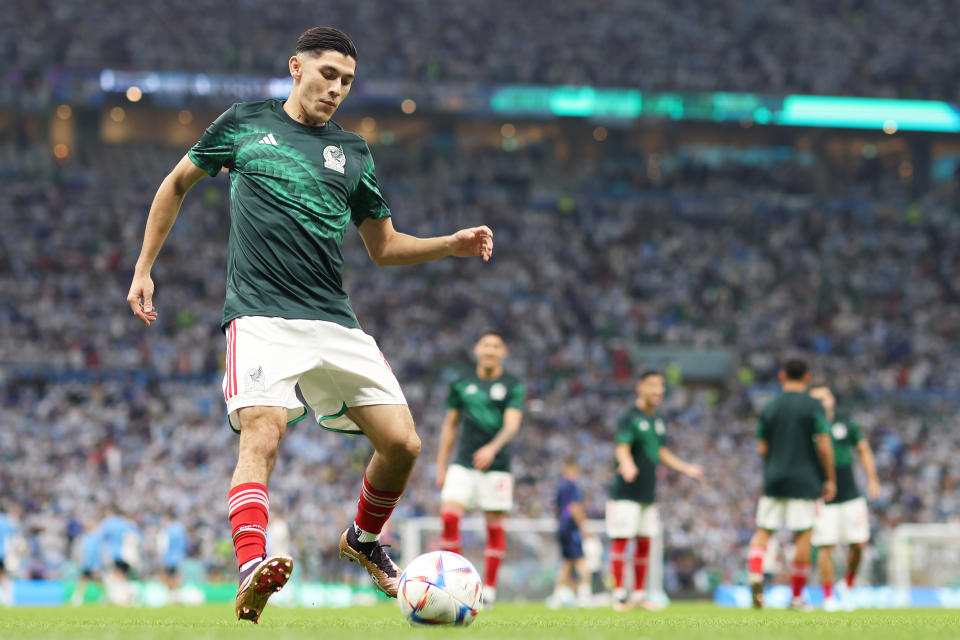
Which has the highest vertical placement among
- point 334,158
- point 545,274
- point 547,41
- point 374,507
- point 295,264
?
point 547,41

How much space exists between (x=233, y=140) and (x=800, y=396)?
636cm

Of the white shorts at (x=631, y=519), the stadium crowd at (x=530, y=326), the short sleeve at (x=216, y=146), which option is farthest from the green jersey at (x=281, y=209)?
the stadium crowd at (x=530, y=326)

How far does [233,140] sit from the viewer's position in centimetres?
534

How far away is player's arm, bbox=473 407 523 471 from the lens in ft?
A: 31.2

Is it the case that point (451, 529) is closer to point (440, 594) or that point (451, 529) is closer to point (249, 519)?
point (440, 594)

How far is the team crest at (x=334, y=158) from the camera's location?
5.39 m

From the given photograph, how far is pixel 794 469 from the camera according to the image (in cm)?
1008

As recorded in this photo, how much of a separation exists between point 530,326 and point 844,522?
699 inches

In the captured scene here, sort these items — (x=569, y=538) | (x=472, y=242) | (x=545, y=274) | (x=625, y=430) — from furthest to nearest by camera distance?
(x=545, y=274), (x=569, y=538), (x=625, y=430), (x=472, y=242)

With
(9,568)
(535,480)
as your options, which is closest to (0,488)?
(9,568)

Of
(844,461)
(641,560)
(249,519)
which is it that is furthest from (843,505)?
(249,519)

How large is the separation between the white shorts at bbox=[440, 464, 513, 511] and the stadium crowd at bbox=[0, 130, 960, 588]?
6671mm

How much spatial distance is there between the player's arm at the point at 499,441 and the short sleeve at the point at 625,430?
1162mm

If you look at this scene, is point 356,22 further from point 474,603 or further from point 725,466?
point 474,603
